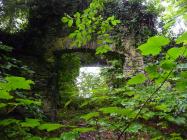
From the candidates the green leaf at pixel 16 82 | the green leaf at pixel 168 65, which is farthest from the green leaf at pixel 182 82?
the green leaf at pixel 16 82

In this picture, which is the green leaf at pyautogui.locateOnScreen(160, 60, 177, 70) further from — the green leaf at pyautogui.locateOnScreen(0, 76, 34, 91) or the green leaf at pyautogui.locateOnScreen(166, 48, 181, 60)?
the green leaf at pyautogui.locateOnScreen(0, 76, 34, 91)

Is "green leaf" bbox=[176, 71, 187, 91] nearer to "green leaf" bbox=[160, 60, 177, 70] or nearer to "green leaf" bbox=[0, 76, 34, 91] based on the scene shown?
"green leaf" bbox=[160, 60, 177, 70]

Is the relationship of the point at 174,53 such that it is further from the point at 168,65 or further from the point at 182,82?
the point at 182,82

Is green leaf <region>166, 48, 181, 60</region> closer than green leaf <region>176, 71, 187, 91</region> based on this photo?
Yes

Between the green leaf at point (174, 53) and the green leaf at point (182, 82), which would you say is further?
the green leaf at point (182, 82)

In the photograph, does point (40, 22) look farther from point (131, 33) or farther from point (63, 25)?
point (131, 33)

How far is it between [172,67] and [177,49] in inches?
3.1

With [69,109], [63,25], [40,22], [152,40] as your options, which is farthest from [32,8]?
[152,40]

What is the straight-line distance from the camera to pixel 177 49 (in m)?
1.10

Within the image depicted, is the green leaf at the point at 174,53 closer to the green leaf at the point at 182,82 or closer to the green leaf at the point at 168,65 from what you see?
the green leaf at the point at 168,65

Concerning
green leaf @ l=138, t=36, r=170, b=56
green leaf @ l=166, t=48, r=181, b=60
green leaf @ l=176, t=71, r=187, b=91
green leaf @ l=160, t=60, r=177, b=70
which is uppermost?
green leaf @ l=138, t=36, r=170, b=56

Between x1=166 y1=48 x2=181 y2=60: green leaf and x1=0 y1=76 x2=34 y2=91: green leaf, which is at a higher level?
x1=166 y1=48 x2=181 y2=60: green leaf

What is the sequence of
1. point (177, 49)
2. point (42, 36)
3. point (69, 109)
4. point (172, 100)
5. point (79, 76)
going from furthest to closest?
point (79, 76) → point (69, 109) → point (42, 36) → point (172, 100) → point (177, 49)

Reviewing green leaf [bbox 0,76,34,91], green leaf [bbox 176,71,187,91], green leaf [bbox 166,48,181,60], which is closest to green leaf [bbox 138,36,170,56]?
green leaf [bbox 166,48,181,60]
